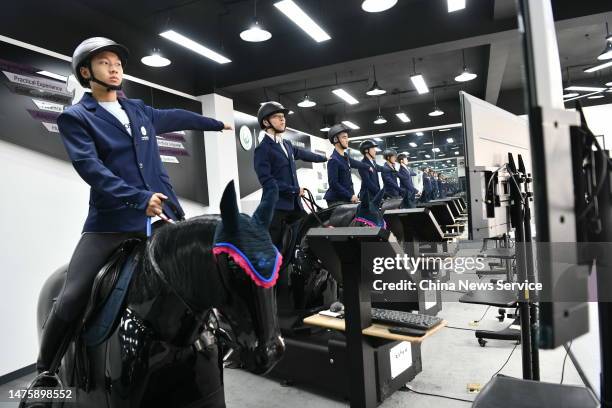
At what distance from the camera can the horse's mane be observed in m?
1.26

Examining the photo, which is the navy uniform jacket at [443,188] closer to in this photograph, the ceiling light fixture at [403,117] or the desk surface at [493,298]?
the ceiling light fixture at [403,117]

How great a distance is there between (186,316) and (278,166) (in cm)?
290

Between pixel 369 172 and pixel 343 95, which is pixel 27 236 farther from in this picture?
pixel 343 95

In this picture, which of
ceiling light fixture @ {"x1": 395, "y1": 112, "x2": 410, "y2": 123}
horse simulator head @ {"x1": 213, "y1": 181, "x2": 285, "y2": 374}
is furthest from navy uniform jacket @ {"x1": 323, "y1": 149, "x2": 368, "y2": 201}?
→ ceiling light fixture @ {"x1": 395, "y1": 112, "x2": 410, "y2": 123}

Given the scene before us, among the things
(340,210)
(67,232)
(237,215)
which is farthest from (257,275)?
(67,232)

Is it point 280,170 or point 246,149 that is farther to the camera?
point 246,149

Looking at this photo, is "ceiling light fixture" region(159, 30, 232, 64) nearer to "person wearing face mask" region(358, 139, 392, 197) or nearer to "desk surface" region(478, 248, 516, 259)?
"person wearing face mask" region(358, 139, 392, 197)

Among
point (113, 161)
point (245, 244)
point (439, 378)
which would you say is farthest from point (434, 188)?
point (245, 244)

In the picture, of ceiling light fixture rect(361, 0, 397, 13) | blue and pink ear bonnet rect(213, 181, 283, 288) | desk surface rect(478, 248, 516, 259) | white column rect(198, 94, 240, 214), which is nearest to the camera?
blue and pink ear bonnet rect(213, 181, 283, 288)

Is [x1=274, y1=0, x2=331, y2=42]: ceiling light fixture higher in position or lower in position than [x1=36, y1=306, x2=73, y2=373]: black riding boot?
higher

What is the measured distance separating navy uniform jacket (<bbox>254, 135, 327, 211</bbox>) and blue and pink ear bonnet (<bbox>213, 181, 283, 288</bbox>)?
2674 mm

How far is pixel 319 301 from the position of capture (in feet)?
12.0

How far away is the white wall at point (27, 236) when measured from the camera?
11.8ft

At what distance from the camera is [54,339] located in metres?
1.53
